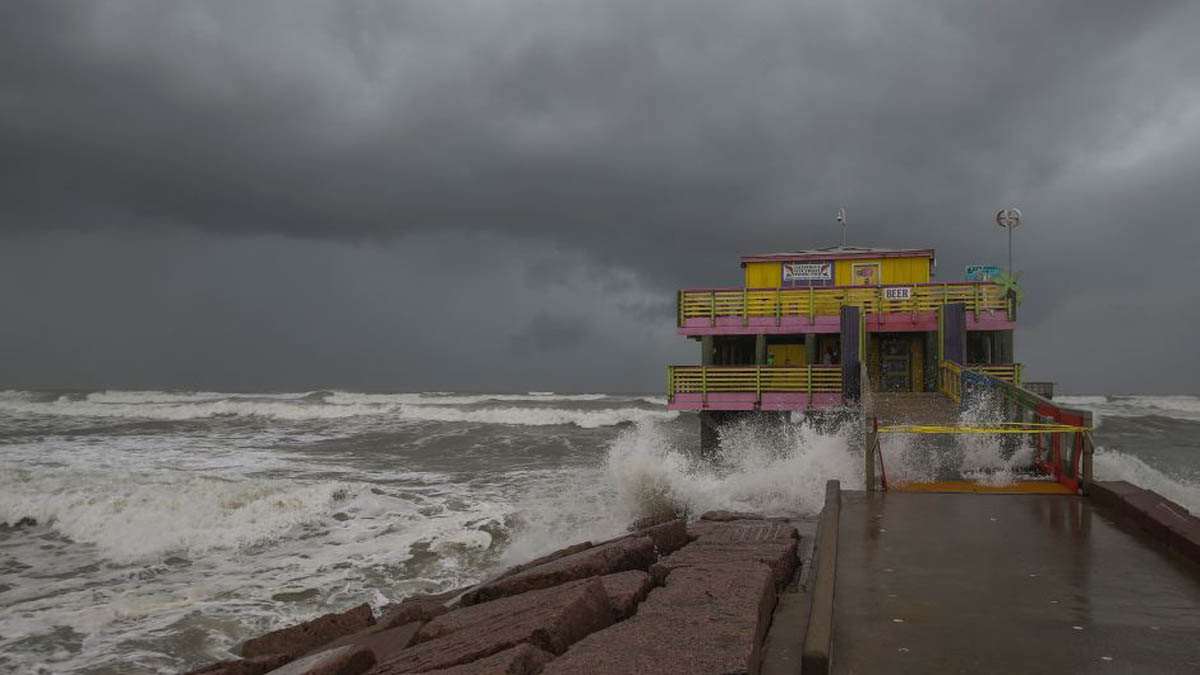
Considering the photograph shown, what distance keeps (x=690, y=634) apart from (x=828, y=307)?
1764 centimetres

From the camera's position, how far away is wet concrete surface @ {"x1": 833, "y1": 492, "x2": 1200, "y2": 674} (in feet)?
13.9

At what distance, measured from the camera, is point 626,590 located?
5.78m

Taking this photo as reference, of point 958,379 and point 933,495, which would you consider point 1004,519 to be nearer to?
point 933,495

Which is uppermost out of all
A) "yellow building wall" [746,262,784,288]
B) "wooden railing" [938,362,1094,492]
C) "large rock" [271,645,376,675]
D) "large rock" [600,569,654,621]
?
"yellow building wall" [746,262,784,288]

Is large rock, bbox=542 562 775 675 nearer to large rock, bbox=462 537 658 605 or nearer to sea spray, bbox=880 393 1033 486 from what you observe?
large rock, bbox=462 537 658 605

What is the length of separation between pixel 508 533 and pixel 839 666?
9.70m

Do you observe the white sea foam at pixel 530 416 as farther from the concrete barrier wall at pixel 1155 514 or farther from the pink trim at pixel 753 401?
the concrete barrier wall at pixel 1155 514

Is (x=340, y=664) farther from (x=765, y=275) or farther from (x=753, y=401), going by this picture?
(x=765, y=275)

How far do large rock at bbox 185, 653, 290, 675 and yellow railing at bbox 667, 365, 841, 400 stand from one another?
44.4ft

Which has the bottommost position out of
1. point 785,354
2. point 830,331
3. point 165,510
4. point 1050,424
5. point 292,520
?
point 292,520

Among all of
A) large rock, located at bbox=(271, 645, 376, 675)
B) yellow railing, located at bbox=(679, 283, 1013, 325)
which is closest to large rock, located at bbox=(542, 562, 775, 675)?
large rock, located at bbox=(271, 645, 376, 675)

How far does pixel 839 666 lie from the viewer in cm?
416

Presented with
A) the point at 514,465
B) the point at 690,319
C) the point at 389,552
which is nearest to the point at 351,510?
the point at 389,552

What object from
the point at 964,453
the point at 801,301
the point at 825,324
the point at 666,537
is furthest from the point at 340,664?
the point at 801,301
